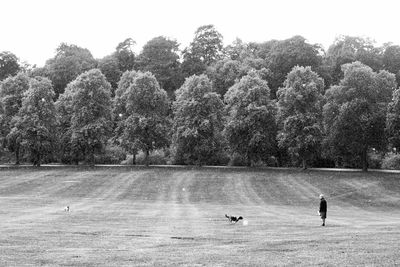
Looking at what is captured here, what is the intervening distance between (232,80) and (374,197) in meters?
51.6

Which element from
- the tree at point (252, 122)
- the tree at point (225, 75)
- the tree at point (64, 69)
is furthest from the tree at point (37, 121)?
the tree at point (225, 75)

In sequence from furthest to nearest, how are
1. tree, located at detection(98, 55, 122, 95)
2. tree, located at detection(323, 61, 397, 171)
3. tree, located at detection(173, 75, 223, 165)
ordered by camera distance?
1. tree, located at detection(98, 55, 122, 95)
2. tree, located at detection(173, 75, 223, 165)
3. tree, located at detection(323, 61, 397, 171)

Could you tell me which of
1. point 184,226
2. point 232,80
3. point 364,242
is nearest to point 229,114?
point 232,80

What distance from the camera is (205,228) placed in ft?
106

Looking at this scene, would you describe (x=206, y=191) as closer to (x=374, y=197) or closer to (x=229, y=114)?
(x=374, y=197)

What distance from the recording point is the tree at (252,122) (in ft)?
269

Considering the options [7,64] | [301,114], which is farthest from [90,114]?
[7,64]

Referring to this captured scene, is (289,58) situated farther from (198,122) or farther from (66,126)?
(66,126)

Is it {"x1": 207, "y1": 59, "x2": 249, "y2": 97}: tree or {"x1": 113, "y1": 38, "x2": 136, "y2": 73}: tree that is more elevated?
{"x1": 113, "y1": 38, "x2": 136, "y2": 73}: tree

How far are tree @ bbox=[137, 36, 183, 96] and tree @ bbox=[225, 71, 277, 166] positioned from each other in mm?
36436

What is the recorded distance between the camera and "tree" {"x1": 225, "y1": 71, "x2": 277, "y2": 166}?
8206cm

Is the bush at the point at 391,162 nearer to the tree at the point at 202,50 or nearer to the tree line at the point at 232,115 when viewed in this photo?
the tree line at the point at 232,115

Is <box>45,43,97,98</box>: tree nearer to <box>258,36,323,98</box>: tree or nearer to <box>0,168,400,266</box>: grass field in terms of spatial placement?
<box>258,36,323,98</box>: tree

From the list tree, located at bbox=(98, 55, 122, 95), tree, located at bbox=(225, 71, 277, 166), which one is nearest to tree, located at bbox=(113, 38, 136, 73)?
tree, located at bbox=(98, 55, 122, 95)
